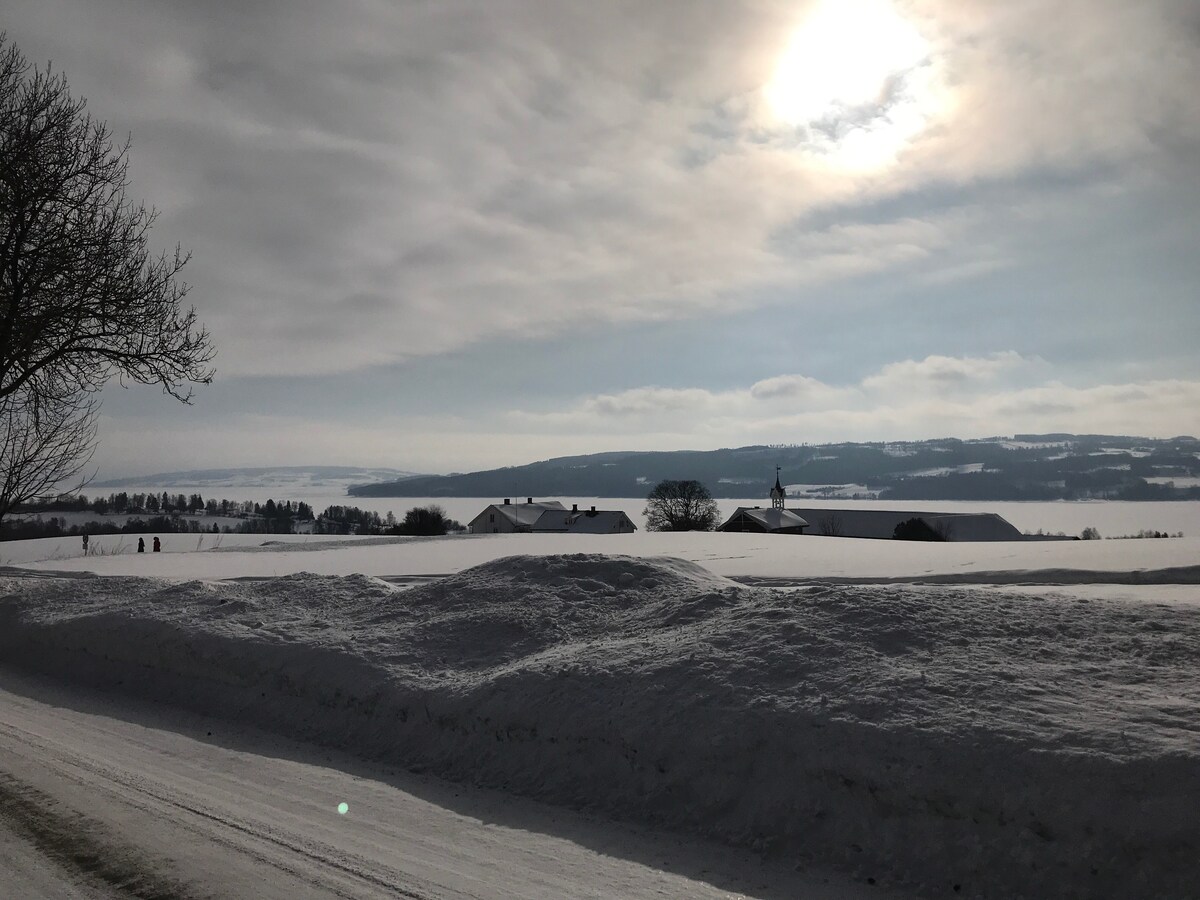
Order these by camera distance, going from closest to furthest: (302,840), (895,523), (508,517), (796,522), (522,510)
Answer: (302,840) < (796,522) < (895,523) < (508,517) < (522,510)

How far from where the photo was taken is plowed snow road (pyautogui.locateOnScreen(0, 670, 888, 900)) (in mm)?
4195

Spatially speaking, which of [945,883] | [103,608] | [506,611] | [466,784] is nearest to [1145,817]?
[945,883]

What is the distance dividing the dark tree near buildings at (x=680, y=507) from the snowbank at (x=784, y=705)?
76.7 metres

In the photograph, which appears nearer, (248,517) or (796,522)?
(248,517)

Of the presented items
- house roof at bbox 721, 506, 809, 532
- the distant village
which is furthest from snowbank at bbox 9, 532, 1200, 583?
house roof at bbox 721, 506, 809, 532

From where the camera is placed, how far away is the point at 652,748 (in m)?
5.63

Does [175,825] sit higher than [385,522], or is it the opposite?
[175,825]

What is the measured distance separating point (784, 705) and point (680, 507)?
271 ft

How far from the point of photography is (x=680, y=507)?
87.8m

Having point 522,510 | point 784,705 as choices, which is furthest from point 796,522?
point 784,705

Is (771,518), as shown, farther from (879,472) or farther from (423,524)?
(879,472)

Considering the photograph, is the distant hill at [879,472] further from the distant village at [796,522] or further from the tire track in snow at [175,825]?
the tire track in snow at [175,825]

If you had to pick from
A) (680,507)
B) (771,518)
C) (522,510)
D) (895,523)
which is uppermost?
(522,510)

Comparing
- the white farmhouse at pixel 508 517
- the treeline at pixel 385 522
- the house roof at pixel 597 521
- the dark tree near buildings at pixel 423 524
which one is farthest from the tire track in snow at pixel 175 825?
the white farmhouse at pixel 508 517
